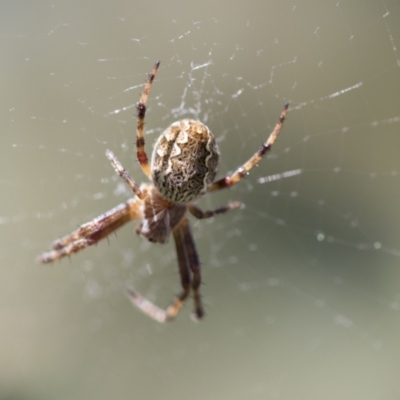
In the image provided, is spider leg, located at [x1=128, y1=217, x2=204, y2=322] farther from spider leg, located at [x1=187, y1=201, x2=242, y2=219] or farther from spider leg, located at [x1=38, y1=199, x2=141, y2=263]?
spider leg, located at [x1=38, y1=199, x2=141, y2=263]

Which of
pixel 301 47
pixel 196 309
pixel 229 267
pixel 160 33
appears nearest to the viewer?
pixel 160 33

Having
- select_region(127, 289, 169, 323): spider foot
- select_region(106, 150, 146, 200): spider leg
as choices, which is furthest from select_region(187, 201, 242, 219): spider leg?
select_region(127, 289, 169, 323): spider foot

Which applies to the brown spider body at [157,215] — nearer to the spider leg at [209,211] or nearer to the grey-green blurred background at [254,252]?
the spider leg at [209,211]

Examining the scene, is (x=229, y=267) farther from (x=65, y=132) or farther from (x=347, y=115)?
(x=65, y=132)

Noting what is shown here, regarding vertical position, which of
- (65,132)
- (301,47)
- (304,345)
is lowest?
(304,345)

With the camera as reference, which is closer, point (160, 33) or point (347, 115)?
point (160, 33)

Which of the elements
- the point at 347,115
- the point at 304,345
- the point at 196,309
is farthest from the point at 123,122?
the point at 304,345

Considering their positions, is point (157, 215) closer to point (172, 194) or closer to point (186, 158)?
point (172, 194)

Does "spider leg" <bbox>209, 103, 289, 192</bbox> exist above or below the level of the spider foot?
above
